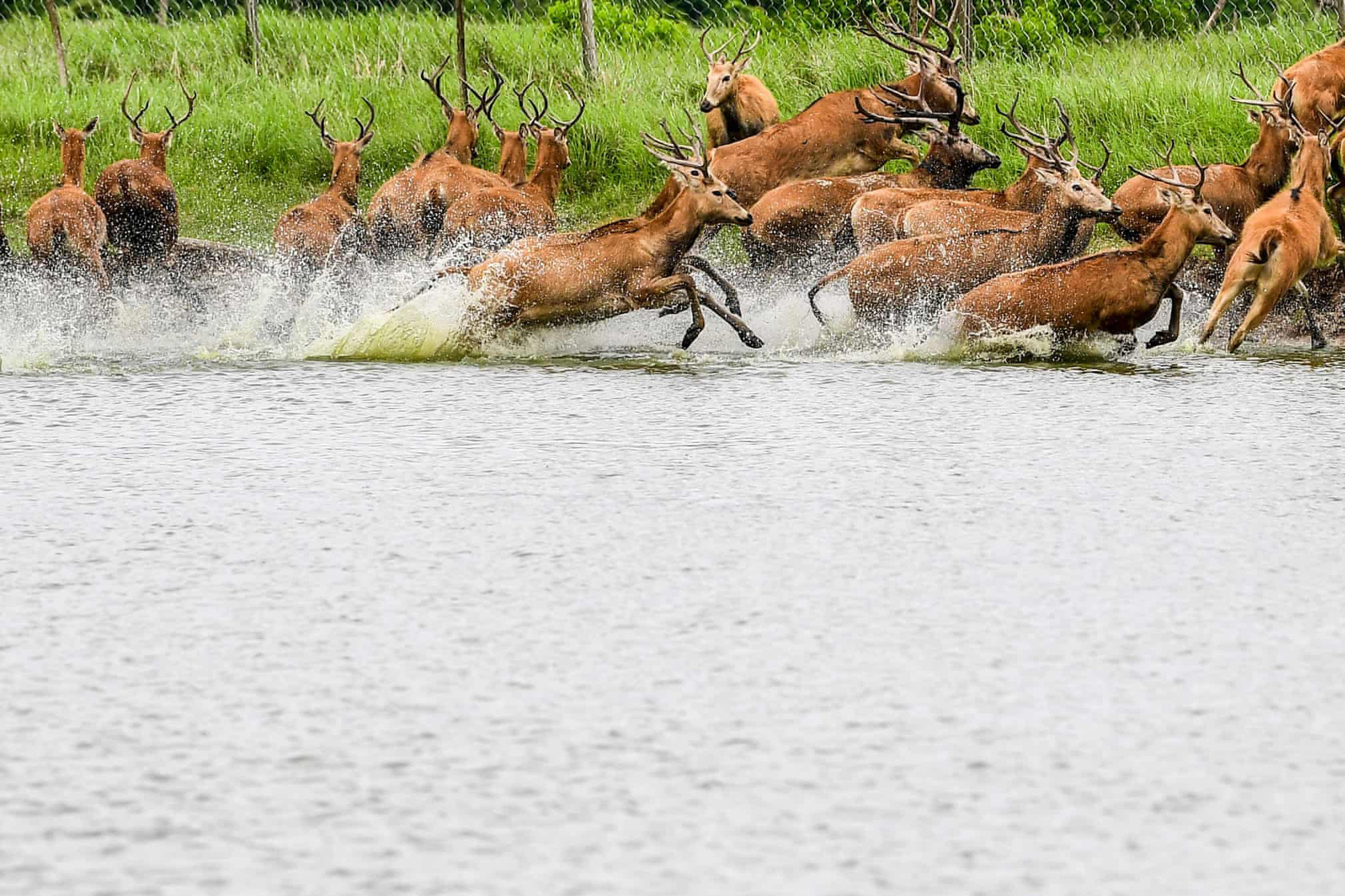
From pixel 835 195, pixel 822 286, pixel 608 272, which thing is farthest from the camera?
pixel 835 195

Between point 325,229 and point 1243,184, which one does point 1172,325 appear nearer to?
point 1243,184

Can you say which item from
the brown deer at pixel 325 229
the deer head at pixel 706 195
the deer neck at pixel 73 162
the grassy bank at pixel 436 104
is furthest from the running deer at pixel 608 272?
the grassy bank at pixel 436 104

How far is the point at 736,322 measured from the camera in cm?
1049

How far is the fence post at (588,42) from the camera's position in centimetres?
1652

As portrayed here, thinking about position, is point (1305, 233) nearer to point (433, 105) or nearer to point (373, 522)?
point (373, 522)

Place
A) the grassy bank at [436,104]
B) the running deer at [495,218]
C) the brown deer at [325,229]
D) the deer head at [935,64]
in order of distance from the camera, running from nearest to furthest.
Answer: the running deer at [495,218] → the brown deer at [325,229] → the deer head at [935,64] → the grassy bank at [436,104]

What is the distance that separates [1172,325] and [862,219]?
6.32 ft

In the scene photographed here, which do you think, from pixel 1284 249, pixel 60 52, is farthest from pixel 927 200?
pixel 60 52

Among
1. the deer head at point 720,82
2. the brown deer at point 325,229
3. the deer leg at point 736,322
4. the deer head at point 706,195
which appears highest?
the deer head at point 720,82

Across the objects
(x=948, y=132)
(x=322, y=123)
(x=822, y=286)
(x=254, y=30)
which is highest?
(x=254, y=30)

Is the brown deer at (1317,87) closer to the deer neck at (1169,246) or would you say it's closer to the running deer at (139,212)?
the deer neck at (1169,246)

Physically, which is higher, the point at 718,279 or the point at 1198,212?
the point at 1198,212

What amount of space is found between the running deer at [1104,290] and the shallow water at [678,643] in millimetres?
1062

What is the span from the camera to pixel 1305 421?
7.84 m
